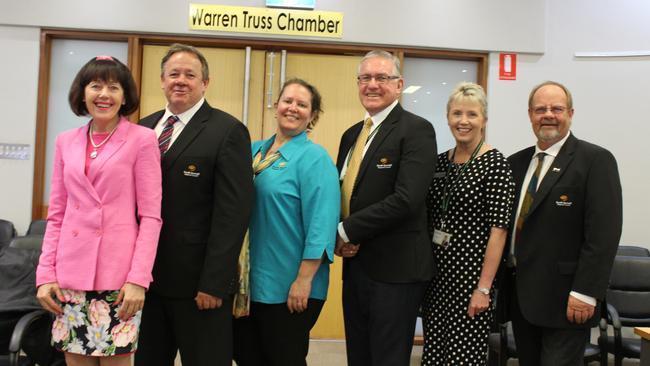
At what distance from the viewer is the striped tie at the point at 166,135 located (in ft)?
6.15

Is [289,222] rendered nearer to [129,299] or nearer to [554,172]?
[129,299]

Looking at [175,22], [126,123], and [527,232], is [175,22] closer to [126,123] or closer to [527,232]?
[126,123]

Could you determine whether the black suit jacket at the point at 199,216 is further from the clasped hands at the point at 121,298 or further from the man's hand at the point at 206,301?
the clasped hands at the point at 121,298

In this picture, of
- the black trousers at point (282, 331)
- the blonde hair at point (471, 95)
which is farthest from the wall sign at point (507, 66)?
the black trousers at point (282, 331)

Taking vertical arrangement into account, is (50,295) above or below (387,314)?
above

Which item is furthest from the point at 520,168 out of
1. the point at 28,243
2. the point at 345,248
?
the point at 28,243

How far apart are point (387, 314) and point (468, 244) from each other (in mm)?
461

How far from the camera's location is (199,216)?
1.82m

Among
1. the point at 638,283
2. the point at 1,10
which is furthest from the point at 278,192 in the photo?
the point at 1,10

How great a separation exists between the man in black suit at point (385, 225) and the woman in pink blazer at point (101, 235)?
2.58ft

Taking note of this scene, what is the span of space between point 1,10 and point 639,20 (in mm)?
5548

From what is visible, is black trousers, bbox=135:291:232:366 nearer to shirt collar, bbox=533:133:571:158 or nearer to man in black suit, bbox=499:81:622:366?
man in black suit, bbox=499:81:622:366

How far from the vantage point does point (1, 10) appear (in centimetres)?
420

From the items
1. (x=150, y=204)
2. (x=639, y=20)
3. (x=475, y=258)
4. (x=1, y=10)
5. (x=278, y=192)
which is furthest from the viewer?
(x=639, y=20)
